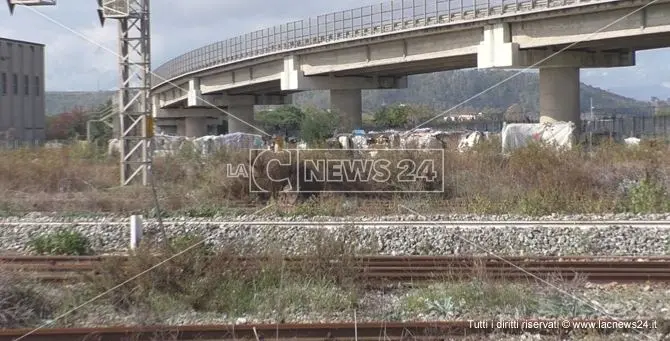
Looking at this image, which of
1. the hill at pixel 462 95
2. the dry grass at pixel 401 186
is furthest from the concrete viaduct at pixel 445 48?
the hill at pixel 462 95

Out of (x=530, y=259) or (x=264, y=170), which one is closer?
(x=530, y=259)

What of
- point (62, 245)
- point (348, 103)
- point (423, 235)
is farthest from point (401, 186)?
point (348, 103)

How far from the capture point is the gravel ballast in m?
15.2

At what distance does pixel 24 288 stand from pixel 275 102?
80.0 metres

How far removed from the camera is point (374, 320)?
9828 millimetres

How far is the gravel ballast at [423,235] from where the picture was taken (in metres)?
15.2

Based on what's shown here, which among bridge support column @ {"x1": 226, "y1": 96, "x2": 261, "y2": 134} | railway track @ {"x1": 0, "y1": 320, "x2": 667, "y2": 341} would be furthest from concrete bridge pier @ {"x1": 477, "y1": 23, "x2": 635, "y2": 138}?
bridge support column @ {"x1": 226, "y1": 96, "x2": 261, "y2": 134}

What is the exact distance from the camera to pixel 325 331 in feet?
30.5

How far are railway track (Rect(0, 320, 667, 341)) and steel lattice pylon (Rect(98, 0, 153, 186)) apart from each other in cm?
1728

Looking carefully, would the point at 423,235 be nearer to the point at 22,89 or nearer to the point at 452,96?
the point at 22,89

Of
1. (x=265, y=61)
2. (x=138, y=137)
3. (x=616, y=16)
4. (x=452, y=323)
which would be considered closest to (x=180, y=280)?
(x=452, y=323)

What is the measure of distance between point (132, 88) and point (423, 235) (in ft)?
50.1

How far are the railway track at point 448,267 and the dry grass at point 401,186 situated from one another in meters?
6.70

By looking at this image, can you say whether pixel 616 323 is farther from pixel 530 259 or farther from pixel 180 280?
pixel 180 280
